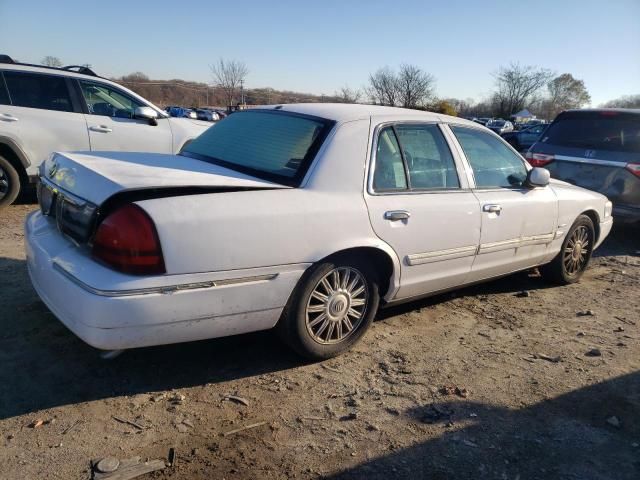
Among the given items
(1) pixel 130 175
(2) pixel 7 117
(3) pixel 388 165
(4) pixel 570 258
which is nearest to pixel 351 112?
(3) pixel 388 165

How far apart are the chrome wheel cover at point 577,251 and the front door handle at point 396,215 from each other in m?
2.40

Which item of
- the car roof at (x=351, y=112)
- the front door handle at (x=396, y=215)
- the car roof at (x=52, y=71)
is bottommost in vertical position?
the front door handle at (x=396, y=215)

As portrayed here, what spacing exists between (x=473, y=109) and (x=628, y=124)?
8625 cm

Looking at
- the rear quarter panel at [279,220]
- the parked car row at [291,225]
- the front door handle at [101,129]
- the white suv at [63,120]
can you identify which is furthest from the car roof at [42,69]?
the rear quarter panel at [279,220]

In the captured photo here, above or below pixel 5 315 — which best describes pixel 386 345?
below

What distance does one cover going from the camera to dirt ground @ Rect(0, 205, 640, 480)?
241 centimetres

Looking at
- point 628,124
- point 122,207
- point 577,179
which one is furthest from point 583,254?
point 122,207

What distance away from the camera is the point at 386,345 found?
143 inches

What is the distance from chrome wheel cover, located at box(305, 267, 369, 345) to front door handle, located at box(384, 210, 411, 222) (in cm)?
40

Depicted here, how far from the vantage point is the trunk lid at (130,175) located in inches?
102

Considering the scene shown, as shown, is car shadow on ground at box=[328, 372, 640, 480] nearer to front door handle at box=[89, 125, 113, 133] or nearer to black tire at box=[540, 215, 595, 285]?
A: black tire at box=[540, 215, 595, 285]

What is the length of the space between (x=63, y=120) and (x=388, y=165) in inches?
194

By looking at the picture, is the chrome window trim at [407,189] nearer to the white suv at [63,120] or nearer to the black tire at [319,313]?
the black tire at [319,313]

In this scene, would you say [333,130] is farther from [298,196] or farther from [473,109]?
[473,109]
